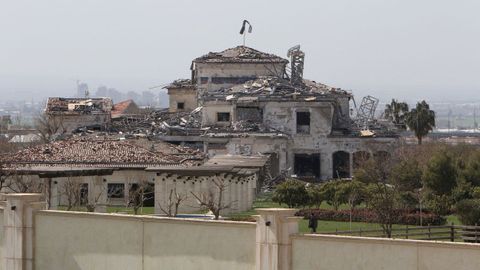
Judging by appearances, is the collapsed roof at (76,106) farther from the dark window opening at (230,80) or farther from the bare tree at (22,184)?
the bare tree at (22,184)

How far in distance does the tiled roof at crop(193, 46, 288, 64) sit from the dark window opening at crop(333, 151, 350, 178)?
9398mm

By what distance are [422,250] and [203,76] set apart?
74474 millimetres

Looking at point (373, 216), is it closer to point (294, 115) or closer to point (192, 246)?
point (192, 246)

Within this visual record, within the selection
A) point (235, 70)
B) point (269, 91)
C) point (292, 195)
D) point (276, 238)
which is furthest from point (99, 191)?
point (235, 70)

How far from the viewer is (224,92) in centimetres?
9381

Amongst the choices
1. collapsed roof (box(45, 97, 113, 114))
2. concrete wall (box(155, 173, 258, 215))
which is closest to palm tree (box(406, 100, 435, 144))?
collapsed roof (box(45, 97, 113, 114))

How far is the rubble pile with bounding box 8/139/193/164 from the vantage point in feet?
211

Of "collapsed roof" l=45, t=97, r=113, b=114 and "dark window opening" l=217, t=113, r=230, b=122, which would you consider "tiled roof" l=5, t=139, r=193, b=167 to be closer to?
"dark window opening" l=217, t=113, r=230, b=122

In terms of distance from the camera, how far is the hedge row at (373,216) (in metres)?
51.6

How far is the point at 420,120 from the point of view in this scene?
107 meters

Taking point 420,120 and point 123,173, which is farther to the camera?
point 420,120

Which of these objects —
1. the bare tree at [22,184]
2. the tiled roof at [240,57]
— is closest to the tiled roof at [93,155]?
the bare tree at [22,184]

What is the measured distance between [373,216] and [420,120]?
55576mm

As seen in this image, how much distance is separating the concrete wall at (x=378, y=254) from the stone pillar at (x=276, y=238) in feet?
0.54
